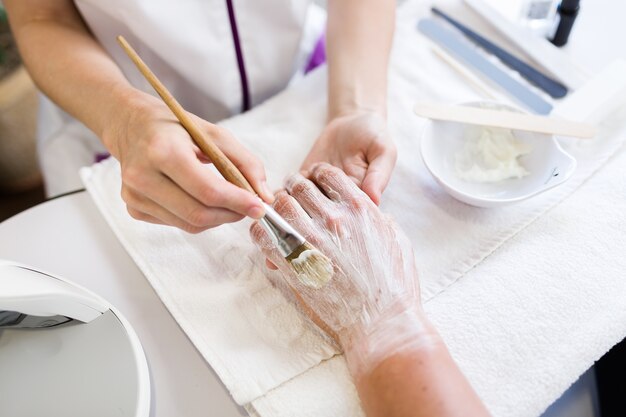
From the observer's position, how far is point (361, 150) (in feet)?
2.24

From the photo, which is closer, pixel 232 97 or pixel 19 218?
pixel 19 218

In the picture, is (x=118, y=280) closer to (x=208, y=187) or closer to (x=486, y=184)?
(x=208, y=187)

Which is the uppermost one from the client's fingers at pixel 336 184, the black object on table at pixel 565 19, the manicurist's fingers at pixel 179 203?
the black object on table at pixel 565 19

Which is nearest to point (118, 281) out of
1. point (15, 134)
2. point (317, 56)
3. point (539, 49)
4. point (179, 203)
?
point (179, 203)

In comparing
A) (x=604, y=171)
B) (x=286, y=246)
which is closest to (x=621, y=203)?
(x=604, y=171)

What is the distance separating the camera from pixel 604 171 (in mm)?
691

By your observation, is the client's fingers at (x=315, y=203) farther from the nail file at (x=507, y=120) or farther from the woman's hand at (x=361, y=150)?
the nail file at (x=507, y=120)

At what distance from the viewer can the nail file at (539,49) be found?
32.7 inches

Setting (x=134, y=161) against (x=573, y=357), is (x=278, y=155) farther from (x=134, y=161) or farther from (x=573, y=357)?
(x=573, y=357)

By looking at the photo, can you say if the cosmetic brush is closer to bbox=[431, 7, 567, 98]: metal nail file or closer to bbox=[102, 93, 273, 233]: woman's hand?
bbox=[102, 93, 273, 233]: woman's hand

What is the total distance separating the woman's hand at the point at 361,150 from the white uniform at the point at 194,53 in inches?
9.3

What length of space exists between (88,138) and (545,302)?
832 millimetres

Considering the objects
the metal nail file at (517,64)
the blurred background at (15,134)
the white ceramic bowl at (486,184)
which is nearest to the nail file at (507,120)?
the white ceramic bowl at (486,184)

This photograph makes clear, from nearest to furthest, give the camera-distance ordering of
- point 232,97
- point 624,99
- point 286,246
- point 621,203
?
1. point 286,246
2. point 621,203
3. point 624,99
4. point 232,97
